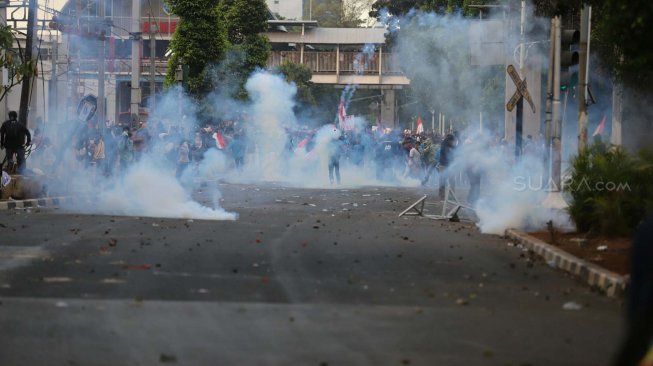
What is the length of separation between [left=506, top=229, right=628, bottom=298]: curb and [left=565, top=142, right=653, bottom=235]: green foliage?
0.95 metres

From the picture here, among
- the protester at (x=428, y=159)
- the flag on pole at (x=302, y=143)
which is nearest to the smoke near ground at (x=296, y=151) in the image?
the flag on pole at (x=302, y=143)

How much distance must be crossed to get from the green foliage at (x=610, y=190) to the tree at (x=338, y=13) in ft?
227

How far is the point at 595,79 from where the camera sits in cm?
3369

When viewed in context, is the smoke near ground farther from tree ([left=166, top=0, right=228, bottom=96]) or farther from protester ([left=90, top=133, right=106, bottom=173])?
tree ([left=166, top=0, right=228, bottom=96])

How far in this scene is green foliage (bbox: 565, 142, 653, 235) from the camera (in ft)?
53.2

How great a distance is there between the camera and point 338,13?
108m

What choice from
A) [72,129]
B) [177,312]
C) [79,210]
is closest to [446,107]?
[72,129]

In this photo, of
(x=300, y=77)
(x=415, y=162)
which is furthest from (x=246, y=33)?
(x=300, y=77)

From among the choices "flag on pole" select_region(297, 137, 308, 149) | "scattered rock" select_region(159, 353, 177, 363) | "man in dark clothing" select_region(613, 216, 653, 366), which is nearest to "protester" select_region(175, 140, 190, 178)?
"flag on pole" select_region(297, 137, 308, 149)

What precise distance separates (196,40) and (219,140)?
20.9 feet

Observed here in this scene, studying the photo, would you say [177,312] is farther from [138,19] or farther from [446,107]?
[446,107]

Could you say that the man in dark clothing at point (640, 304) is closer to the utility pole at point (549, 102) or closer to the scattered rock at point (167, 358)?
the scattered rock at point (167, 358)

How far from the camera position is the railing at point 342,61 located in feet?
232

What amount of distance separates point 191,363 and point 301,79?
214 ft
